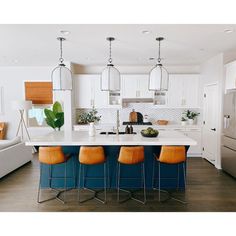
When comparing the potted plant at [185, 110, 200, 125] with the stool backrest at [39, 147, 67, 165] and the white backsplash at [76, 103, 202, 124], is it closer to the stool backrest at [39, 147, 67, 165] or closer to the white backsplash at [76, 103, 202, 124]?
the white backsplash at [76, 103, 202, 124]

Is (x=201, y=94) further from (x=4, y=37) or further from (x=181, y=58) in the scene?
(x=4, y=37)

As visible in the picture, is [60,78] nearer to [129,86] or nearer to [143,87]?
[129,86]

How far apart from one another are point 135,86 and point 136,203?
13.2ft

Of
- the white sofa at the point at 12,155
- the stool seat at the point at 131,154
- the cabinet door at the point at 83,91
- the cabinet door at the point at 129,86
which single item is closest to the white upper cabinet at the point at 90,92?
the cabinet door at the point at 83,91

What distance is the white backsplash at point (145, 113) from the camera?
7027mm

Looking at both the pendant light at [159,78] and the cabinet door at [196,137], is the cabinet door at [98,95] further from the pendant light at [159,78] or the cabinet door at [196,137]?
the pendant light at [159,78]

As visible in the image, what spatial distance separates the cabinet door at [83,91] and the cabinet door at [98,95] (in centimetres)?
13

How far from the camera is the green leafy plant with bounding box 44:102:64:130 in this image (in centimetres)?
635

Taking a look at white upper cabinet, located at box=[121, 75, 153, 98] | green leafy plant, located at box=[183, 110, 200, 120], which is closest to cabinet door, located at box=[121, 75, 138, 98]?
white upper cabinet, located at box=[121, 75, 153, 98]

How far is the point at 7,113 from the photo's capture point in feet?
23.4

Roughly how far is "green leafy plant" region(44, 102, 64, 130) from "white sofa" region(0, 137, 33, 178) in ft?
3.52

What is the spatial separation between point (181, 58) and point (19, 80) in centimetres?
521

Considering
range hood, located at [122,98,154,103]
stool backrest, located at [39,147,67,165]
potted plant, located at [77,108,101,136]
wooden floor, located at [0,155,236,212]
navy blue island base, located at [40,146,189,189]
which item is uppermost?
range hood, located at [122,98,154,103]

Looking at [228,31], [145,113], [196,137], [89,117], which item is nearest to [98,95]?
[89,117]
